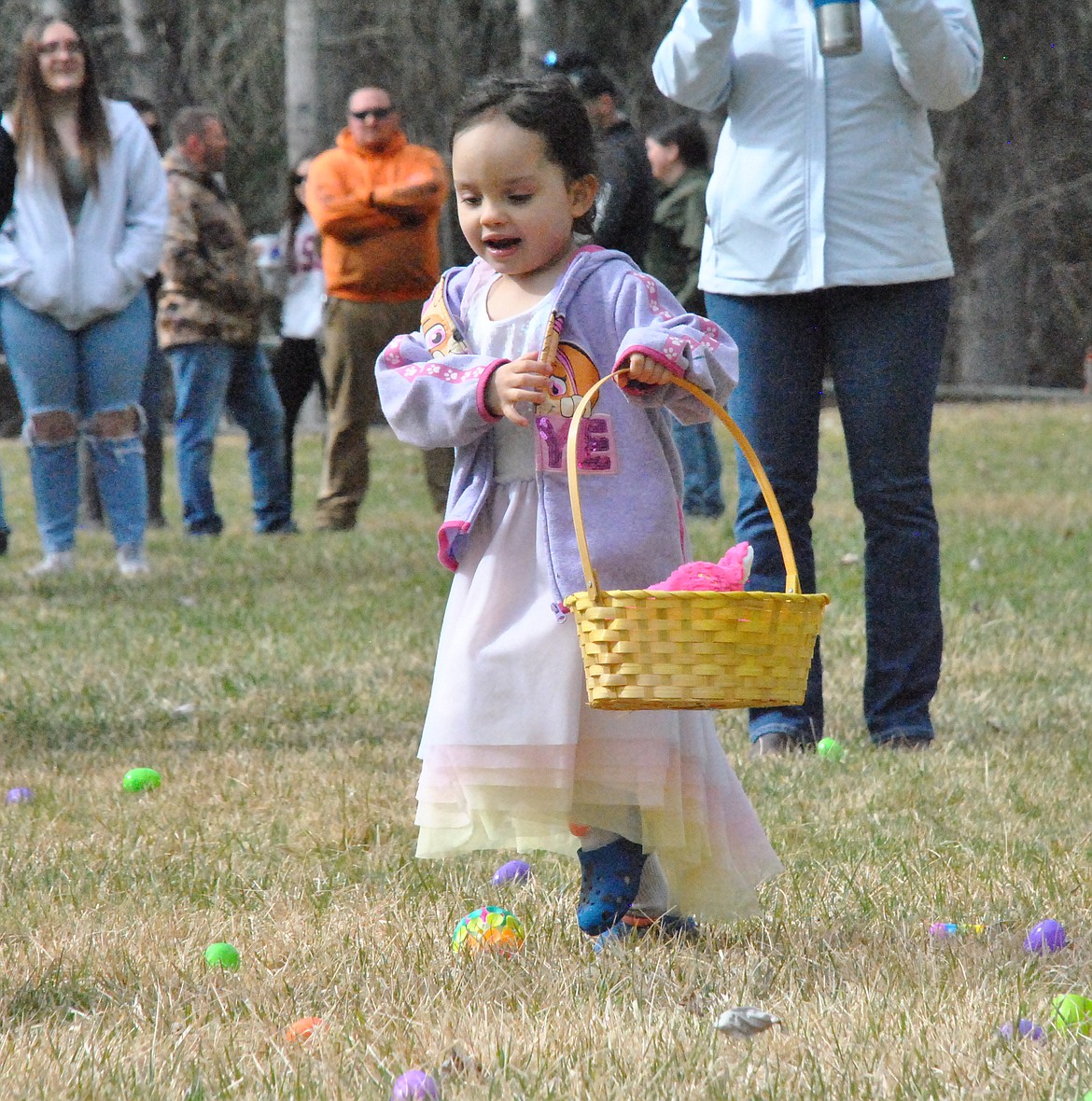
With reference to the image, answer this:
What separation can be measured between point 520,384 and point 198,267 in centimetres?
634

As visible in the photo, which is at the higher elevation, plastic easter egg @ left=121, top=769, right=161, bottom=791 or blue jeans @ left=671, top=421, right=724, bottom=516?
plastic easter egg @ left=121, top=769, right=161, bottom=791

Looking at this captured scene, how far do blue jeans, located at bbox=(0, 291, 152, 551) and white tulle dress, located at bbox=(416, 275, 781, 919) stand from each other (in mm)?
4455

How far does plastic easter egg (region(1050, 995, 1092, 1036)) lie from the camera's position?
2.37m

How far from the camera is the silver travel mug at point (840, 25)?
3771 millimetres

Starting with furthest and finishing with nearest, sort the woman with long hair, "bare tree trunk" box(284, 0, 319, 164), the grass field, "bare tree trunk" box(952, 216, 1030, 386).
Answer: "bare tree trunk" box(952, 216, 1030, 386)
"bare tree trunk" box(284, 0, 319, 164)
the woman with long hair
the grass field

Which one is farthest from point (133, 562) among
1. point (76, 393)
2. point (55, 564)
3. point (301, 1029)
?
point (301, 1029)

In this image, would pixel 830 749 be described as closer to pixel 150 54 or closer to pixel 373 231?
pixel 373 231

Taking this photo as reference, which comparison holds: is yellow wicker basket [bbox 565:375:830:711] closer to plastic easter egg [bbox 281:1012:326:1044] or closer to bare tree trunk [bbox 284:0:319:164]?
plastic easter egg [bbox 281:1012:326:1044]

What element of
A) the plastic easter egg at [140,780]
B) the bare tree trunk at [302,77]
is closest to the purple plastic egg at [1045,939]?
the plastic easter egg at [140,780]

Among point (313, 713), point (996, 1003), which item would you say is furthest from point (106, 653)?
point (996, 1003)

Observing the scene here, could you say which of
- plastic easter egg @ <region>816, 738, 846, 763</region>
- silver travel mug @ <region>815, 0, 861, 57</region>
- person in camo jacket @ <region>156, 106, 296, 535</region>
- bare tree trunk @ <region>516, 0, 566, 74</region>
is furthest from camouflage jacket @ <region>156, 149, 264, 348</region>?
silver travel mug @ <region>815, 0, 861, 57</region>

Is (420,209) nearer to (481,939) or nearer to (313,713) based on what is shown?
(313,713)

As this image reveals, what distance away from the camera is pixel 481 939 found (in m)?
2.81

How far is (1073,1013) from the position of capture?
2.39m
